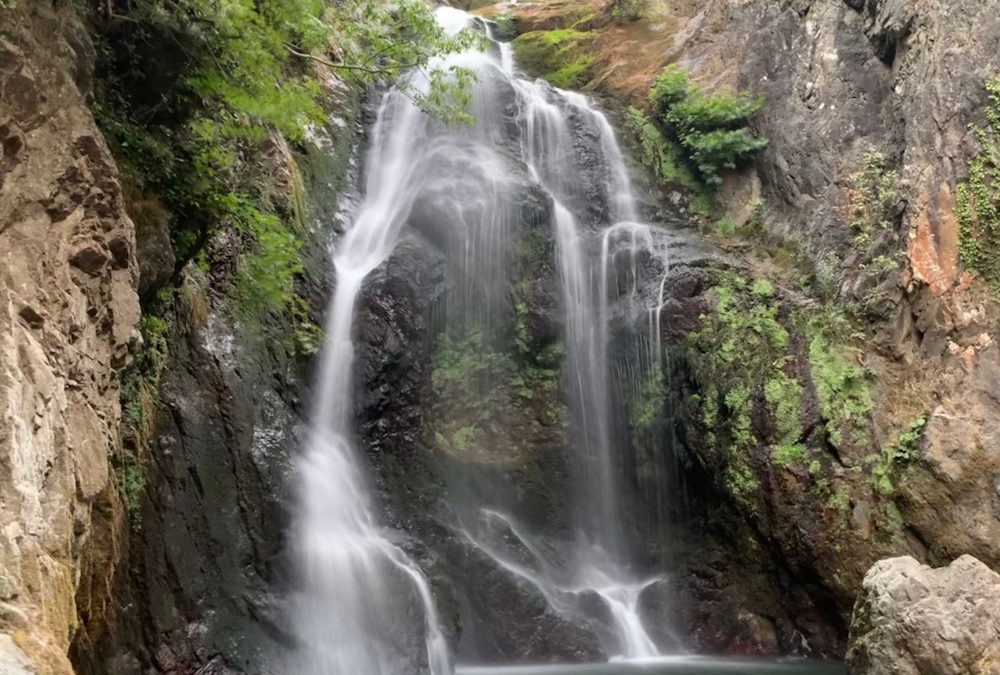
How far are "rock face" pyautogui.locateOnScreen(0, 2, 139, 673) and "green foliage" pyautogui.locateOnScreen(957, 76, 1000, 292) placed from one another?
34.1ft

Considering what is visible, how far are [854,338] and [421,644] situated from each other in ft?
24.8

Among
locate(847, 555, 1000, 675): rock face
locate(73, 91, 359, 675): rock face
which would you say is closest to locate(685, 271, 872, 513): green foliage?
locate(847, 555, 1000, 675): rock face

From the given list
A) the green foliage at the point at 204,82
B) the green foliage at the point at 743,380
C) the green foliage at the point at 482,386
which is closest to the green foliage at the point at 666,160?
the green foliage at the point at 743,380

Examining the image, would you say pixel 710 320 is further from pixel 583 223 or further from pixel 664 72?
pixel 664 72

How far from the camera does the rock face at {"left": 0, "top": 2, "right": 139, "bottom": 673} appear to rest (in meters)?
4.13

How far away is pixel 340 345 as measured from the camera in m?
11.5

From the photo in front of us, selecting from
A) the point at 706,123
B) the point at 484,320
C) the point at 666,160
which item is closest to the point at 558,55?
the point at 666,160

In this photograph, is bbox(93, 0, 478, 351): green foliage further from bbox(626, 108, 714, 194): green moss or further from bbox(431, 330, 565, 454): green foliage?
bbox(626, 108, 714, 194): green moss

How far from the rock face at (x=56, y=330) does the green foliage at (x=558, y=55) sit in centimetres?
1420

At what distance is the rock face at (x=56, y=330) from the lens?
4.13m

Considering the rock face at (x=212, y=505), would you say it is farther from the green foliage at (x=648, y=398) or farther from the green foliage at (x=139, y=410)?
the green foliage at (x=648, y=398)

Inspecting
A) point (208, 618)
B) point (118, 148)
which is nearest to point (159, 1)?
point (118, 148)

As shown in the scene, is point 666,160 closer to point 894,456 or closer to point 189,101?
point 894,456

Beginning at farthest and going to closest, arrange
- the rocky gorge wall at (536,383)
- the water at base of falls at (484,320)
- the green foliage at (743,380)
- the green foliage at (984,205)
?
1. the green foliage at (743,380)
2. the green foliage at (984,205)
3. the water at base of falls at (484,320)
4. the rocky gorge wall at (536,383)
